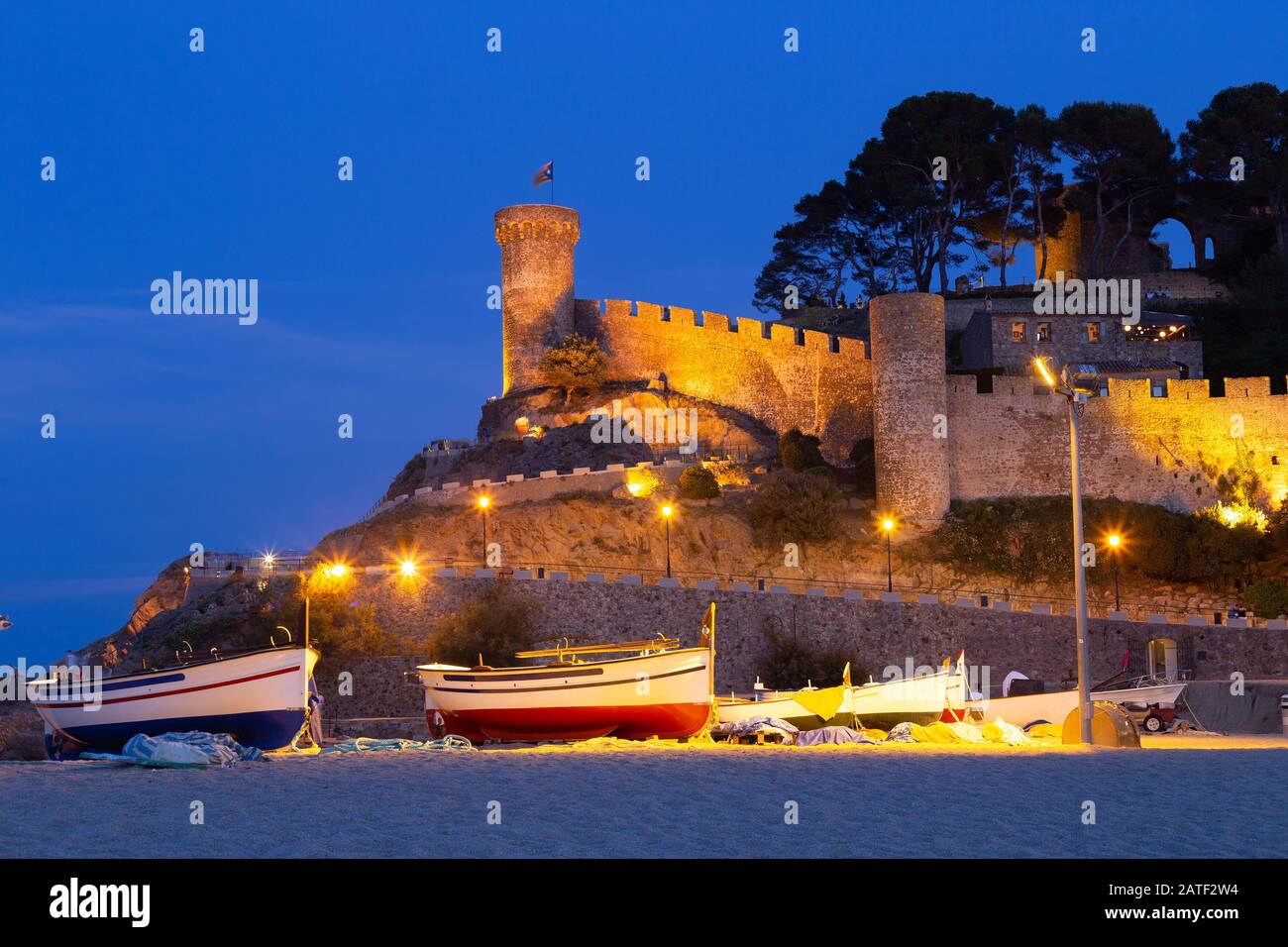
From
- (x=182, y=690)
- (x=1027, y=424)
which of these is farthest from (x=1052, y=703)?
(x=1027, y=424)

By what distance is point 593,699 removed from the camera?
2044 cm

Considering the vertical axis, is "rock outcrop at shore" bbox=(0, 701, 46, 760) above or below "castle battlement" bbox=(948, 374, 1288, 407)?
below

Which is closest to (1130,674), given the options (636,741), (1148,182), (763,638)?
(763,638)

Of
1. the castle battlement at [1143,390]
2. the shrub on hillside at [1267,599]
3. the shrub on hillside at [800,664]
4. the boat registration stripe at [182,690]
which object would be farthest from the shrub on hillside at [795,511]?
the boat registration stripe at [182,690]

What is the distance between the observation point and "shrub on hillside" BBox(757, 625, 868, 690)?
1139 inches

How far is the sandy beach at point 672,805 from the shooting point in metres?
9.18

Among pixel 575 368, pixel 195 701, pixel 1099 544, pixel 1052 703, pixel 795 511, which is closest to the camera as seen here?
pixel 195 701

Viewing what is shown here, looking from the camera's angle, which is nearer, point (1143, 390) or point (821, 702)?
point (821, 702)

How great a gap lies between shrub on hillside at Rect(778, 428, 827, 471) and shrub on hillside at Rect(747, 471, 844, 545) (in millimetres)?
3050

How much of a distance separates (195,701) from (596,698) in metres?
5.35

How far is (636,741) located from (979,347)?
87.2 feet

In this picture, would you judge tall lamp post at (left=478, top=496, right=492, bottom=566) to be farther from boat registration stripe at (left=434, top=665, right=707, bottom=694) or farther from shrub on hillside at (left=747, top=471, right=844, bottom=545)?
boat registration stripe at (left=434, top=665, right=707, bottom=694)

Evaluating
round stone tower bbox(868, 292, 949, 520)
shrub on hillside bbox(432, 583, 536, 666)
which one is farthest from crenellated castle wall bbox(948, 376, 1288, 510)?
shrub on hillside bbox(432, 583, 536, 666)

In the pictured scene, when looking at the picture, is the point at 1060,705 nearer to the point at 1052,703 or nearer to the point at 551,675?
the point at 1052,703
